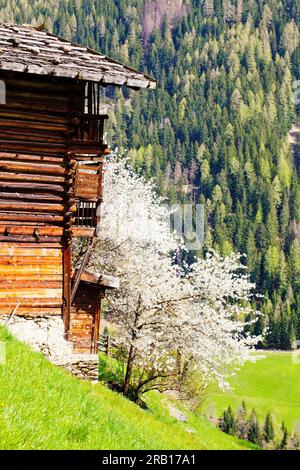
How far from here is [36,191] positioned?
18.7 m

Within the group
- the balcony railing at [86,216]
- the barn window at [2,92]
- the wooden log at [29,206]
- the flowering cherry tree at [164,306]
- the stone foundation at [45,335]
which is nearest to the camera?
the barn window at [2,92]

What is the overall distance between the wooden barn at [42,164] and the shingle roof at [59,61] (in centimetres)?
3

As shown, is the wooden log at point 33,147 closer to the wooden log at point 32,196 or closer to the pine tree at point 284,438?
the wooden log at point 32,196

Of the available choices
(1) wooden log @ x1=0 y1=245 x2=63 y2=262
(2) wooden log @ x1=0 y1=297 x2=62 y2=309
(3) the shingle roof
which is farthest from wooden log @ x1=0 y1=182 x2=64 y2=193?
(3) the shingle roof

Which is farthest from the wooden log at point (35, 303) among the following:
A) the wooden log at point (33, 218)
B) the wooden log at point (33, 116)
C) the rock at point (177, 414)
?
the rock at point (177, 414)

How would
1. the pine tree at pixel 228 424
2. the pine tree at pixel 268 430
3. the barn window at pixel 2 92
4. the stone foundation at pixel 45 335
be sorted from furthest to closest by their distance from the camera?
the pine tree at pixel 268 430 < the pine tree at pixel 228 424 < the stone foundation at pixel 45 335 < the barn window at pixel 2 92

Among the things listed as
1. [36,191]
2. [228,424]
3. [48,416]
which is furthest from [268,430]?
[48,416]

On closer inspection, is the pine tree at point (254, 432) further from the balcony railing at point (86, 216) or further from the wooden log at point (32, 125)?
the wooden log at point (32, 125)

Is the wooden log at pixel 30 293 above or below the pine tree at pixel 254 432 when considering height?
above

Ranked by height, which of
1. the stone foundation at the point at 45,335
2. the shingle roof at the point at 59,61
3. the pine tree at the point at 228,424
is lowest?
the pine tree at the point at 228,424

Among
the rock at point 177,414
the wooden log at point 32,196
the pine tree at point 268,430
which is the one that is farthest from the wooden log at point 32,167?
the pine tree at point 268,430

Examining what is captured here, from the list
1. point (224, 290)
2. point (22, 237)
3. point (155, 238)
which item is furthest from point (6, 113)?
point (155, 238)

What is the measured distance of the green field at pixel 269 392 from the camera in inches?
4405

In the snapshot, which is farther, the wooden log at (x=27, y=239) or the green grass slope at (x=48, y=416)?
the wooden log at (x=27, y=239)
